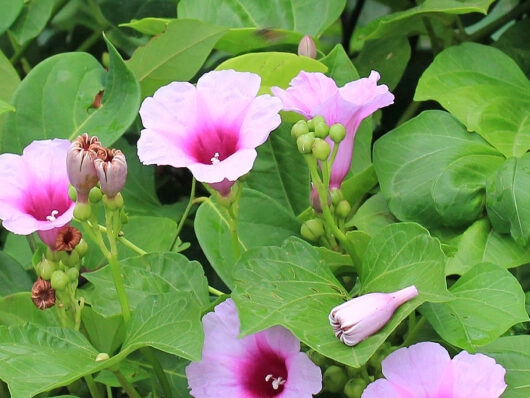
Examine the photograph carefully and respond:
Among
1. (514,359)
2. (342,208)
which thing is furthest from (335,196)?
(514,359)

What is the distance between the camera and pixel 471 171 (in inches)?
36.8

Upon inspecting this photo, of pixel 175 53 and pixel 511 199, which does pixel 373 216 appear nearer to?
pixel 511 199

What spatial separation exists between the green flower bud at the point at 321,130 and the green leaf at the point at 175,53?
253 millimetres

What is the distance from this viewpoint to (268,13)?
3.89ft

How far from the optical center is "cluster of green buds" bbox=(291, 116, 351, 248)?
81 cm

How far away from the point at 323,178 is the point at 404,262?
0.11 m

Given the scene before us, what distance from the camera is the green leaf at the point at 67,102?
1.02 meters

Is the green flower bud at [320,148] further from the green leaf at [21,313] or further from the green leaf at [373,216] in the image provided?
the green leaf at [21,313]

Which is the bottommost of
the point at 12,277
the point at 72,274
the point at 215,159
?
the point at 12,277

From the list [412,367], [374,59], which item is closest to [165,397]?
[412,367]

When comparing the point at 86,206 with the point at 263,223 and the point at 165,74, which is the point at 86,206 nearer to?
the point at 263,223

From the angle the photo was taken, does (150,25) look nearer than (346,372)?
No

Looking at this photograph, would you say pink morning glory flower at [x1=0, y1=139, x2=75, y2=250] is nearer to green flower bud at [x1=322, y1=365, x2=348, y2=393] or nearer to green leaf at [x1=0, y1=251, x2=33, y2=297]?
green leaf at [x1=0, y1=251, x2=33, y2=297]

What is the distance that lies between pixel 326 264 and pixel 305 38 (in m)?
0.30
